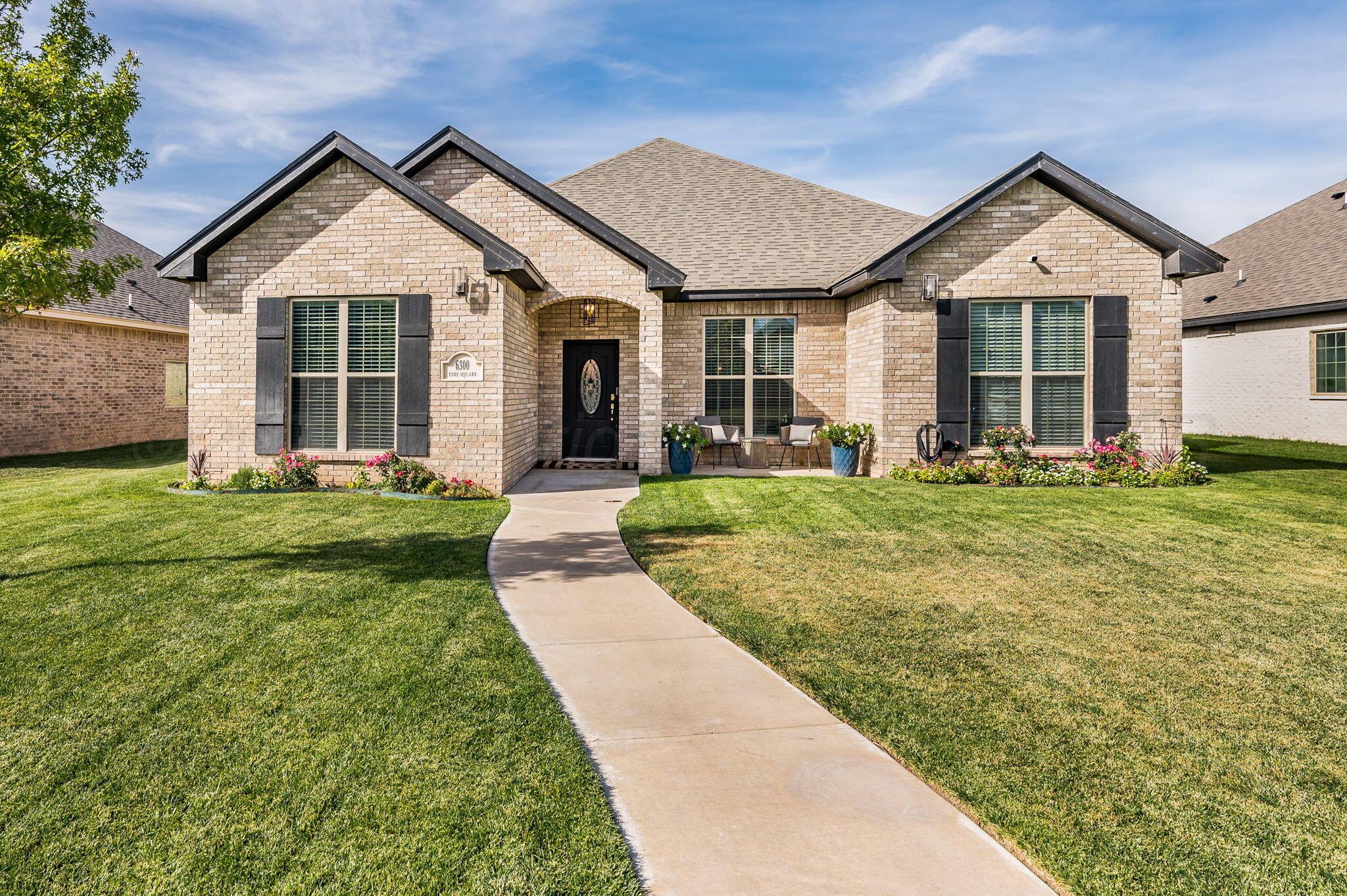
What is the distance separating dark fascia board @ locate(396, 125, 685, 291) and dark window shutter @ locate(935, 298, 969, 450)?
418 centimetres

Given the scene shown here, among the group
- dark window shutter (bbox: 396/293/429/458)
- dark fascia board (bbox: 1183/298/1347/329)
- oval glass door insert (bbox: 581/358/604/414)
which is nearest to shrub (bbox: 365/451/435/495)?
dark window shutter (bbox: 396/293/429/458)

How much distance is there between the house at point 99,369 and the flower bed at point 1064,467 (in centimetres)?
1459

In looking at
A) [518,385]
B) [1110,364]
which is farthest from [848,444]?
[518,385]

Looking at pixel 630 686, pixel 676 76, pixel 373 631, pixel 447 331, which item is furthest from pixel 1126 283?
pixel 373 631

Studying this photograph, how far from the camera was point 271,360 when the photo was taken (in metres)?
9.75

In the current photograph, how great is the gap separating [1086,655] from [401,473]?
27.0 feet

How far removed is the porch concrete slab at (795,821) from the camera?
6.93ft

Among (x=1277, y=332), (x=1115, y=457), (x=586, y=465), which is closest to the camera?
(x=1115, y=457)

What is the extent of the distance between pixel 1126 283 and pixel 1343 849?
10639 millimetres

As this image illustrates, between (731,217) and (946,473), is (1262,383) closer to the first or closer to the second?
(946,473)

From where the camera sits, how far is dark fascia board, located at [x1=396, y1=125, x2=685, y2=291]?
10828 mm

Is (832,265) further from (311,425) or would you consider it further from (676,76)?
(311,425)

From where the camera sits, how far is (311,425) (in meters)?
9.95

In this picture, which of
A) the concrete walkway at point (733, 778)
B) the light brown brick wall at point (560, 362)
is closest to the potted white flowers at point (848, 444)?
the light brown brick wall at point (560, 362)
